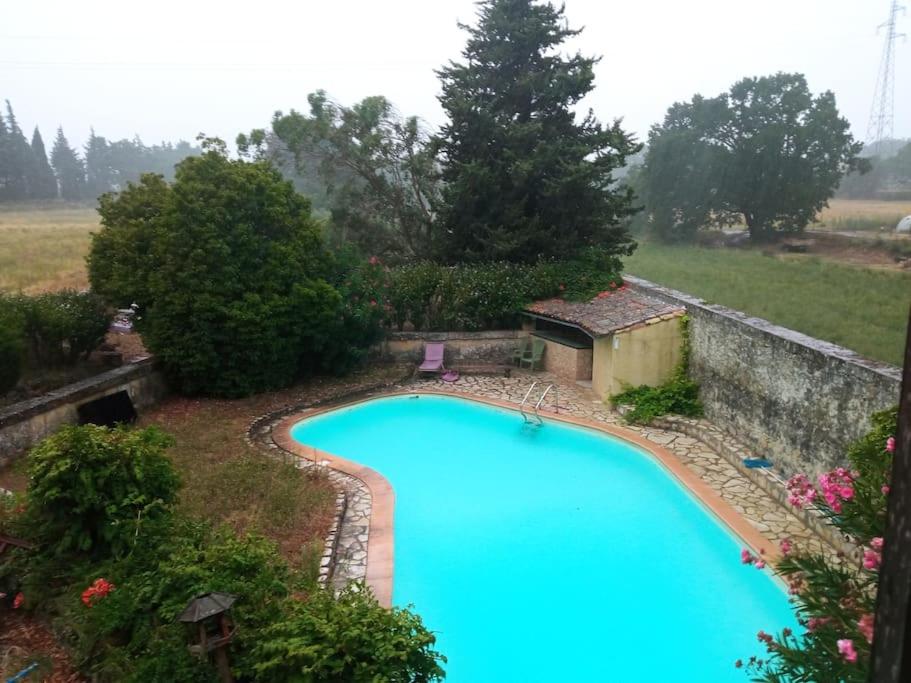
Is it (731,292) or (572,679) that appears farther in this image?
(731,292)

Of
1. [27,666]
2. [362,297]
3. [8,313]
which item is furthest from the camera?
[362,297]

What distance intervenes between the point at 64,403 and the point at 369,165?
13.7 m

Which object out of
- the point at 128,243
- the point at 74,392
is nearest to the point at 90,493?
the point at 74,392

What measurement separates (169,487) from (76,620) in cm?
154

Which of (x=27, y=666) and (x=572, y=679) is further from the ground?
(x=27, y=666)

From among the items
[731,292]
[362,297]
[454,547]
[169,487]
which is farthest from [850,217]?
[169,487]

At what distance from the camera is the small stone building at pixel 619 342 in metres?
13.0

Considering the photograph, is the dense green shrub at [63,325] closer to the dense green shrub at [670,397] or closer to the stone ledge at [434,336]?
the stone ledge at [434,336]

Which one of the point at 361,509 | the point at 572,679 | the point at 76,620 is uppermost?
the point at 76,620

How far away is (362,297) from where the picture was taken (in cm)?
1471

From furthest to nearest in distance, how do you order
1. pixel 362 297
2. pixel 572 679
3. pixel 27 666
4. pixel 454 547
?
pixel 362 297
pixel 454 547
pixel 572 679
pixel 27 666

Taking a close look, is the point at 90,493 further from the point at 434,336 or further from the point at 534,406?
the point at 434,336

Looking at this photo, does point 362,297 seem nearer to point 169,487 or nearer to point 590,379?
point 590,379

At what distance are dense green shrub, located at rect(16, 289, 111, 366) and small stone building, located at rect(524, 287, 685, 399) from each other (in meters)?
10.6
